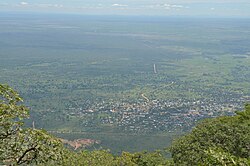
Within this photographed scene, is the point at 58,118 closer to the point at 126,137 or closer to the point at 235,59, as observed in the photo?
the point at 126,137

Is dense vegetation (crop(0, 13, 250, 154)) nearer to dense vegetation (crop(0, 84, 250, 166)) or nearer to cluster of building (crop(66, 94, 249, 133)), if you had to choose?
cluster of building (crop(66, 94, 249, 133))

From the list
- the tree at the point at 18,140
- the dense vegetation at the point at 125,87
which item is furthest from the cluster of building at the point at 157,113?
Result: the tree at the point at 18,140

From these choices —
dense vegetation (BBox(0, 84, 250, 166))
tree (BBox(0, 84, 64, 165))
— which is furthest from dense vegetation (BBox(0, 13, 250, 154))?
tree (BBox(0, 84, 64, 165))

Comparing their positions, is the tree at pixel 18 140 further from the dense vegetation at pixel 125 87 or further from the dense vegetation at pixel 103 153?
the dense vegetation at pixel 125 87

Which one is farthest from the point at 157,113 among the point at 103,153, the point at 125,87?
the point at 103,153

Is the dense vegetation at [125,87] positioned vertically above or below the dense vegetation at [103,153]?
below

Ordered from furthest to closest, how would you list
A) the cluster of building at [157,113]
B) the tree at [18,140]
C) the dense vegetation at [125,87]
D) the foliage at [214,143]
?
the cluster of building at [157,113]
the dense vegetation at [125,87]
the foliage at [214,143]
the tree at [18,140]

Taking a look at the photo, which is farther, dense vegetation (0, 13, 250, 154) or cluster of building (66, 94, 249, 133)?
cluster of building (66, 94, 249, 133)

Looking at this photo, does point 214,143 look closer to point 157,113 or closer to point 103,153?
point 103,153
